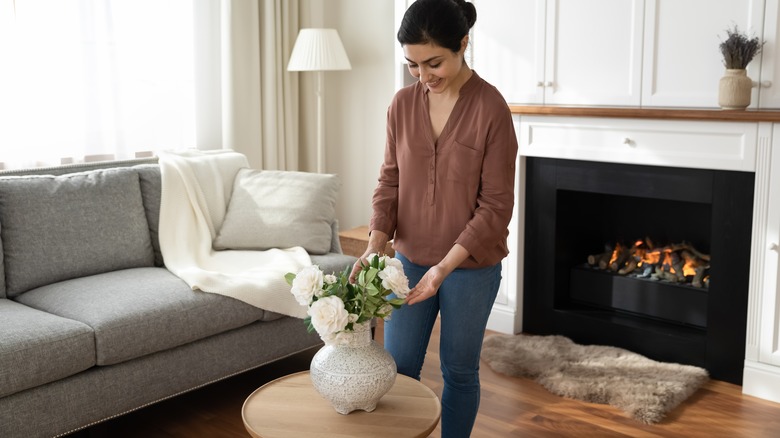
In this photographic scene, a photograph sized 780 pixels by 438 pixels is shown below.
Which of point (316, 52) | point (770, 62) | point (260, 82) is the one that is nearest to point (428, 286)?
point (770, 62)

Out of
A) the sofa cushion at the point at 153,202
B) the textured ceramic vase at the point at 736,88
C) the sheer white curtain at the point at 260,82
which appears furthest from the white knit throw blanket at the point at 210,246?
the textured ceramic vase at the point at 736,88

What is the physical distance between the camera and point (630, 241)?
158 inches

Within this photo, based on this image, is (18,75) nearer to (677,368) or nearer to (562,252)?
A: (562,252)

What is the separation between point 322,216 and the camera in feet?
11.8

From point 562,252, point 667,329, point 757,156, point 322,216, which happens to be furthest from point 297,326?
point 757,156

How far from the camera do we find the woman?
6.72 ft

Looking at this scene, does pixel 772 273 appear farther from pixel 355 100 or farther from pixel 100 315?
pixel 355 100

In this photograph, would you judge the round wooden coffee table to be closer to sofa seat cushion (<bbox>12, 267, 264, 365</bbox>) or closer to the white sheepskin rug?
sofa seat cushion (<bbox>12, 267, 264, 365</bbox>)

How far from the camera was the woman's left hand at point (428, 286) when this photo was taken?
2.03 m

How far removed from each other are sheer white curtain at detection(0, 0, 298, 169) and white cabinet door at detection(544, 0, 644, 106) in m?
1.63

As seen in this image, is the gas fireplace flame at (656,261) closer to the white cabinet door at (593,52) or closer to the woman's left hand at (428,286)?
the white cabinet door at (593,52)

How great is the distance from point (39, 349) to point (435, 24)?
1521 mm

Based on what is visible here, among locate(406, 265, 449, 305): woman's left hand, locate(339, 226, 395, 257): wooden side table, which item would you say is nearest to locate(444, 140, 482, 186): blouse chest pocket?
locate(406, 265, 449, 305): woman's left hand

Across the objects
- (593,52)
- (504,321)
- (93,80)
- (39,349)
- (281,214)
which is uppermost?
(593,52)
